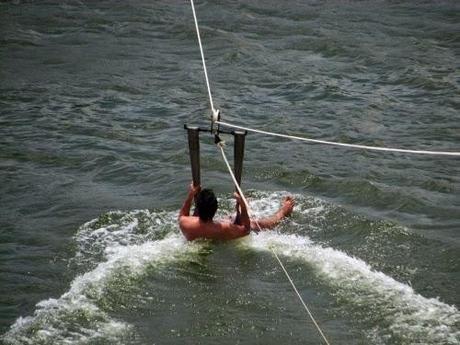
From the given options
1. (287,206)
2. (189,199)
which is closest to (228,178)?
(287,206)

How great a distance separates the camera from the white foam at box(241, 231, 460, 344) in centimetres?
648

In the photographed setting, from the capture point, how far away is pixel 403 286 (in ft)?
24.0

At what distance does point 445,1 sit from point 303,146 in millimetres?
11027

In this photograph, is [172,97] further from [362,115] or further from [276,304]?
[276,304]

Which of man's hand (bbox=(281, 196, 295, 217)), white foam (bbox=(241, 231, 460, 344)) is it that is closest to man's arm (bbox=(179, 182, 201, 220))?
white foam (bbox=(241, 231, 460, 344))

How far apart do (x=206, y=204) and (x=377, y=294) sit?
208 cm

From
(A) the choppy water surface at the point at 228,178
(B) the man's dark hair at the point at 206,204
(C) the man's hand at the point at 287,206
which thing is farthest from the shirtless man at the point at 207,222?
(C) the man's hand at the point at 287,206

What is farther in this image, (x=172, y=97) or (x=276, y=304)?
(x=172, y=97)

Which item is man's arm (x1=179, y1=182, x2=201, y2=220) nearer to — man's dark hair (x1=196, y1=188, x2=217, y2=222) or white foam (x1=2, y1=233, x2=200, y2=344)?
man's dark hair (x1=196, y1=188, x2=217, y2=222)

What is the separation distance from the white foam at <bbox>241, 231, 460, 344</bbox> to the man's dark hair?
2.01 feet

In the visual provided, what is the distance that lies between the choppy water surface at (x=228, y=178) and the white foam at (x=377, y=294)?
22mm

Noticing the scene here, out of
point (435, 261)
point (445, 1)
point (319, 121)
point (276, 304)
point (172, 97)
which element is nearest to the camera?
point (276, 304)

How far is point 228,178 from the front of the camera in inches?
406

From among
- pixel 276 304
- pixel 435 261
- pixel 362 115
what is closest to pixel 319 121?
pixel 362 115
